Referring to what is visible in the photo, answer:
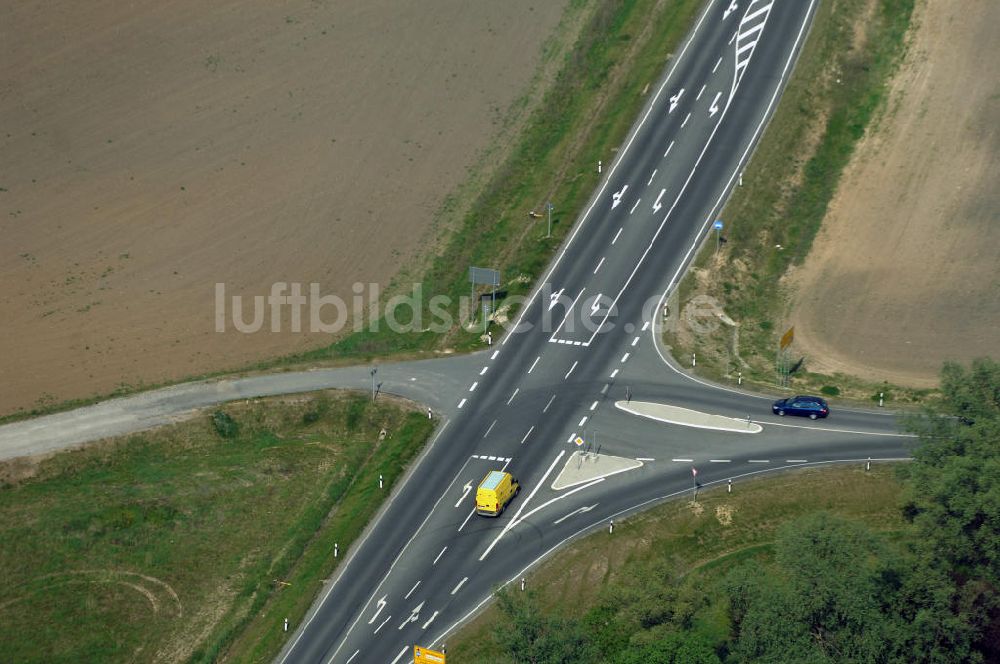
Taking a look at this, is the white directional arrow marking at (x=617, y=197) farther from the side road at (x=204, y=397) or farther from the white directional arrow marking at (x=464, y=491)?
the white directional arrow marking at (x=464, y=491)

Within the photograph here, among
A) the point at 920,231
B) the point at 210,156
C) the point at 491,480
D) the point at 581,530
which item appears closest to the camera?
the point at 581,530

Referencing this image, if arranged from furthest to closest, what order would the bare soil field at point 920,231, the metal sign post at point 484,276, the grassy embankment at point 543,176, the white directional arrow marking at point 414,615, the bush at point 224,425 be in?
the grassy embankment at point 543,176 < the metal sign post at point 484,276 < the bare soil field at point 920,231 < the bush at point 224,425 < the white directional arrow marking at point 414,615

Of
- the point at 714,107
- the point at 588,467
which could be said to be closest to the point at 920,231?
the point at 714,107

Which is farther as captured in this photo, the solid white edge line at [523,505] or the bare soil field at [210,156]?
the bare soil field at [210,156]

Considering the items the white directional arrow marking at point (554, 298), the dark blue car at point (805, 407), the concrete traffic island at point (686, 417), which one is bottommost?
the concrete traffic island at point (686, 417)

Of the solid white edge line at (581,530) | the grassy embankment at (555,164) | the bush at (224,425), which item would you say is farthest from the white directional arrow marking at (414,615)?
the grassy embankment at (555,164)

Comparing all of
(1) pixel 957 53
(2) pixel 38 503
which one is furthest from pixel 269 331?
→ (1) pixel 957 53

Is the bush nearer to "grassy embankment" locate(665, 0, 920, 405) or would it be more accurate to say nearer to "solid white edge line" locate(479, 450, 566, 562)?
"solid white edge line" locate(479, 450, 566, 562)

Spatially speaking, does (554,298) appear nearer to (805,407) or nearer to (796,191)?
(805,407)
